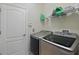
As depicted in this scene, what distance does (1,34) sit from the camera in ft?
5.08

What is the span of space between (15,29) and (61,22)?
61 centimetres

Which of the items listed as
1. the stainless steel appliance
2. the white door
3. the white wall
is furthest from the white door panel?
the white wall

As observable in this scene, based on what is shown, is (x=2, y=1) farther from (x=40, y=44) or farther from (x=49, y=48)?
(x=49, y=48)

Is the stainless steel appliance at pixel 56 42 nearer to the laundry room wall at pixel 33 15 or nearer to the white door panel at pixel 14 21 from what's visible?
the laundry room wall at pixel 33 15

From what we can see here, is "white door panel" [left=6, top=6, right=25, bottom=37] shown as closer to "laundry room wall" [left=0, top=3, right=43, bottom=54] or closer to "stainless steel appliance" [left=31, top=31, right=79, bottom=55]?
"laundry room wall" [left=0, top=3, right=43, bottom=54]

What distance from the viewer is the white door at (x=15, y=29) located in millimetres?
1558

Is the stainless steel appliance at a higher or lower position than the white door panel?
lower

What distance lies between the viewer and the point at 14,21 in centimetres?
159

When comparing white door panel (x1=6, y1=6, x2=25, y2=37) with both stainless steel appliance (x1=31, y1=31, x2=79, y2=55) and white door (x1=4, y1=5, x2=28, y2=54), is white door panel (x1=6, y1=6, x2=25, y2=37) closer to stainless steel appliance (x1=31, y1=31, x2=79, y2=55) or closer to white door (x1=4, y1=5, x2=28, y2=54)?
white door (x1=4, y1=5, x2=28, y2=54)

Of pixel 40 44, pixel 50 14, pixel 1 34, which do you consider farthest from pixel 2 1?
pixel 40 44

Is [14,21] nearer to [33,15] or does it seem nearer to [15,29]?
[15,29]

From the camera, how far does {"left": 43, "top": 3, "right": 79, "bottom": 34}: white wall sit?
1.56 meters
